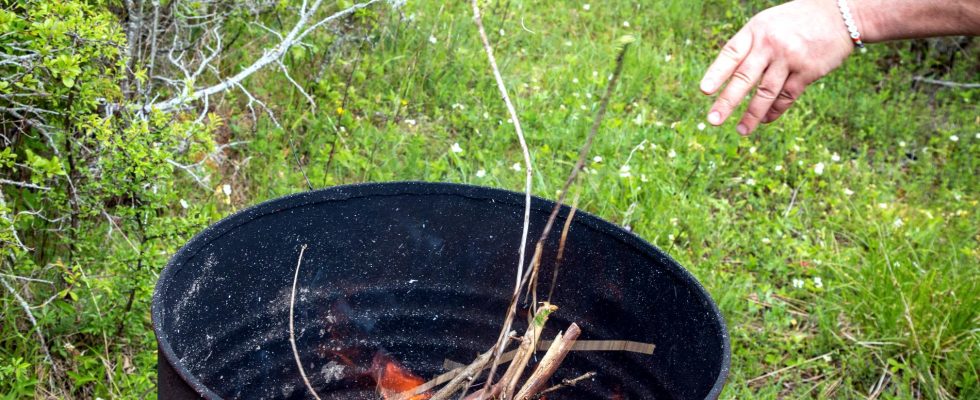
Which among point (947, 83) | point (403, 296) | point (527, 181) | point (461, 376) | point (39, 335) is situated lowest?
point (39, 335)

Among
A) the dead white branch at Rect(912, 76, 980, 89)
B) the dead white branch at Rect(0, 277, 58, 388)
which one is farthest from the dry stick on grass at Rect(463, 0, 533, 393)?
the dead white branch at Rect(912, 76, 980, 89)

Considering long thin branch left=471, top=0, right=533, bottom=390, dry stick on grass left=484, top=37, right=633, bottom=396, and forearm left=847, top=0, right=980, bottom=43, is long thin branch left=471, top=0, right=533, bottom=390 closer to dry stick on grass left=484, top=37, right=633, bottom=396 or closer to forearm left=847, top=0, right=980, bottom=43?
dry stick on grass left=484, top=37, right=633, bottom=396

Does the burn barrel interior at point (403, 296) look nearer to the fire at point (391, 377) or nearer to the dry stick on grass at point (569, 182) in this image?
the fire at point (391, 377)

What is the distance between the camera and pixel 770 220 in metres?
3.73

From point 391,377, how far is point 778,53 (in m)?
1.24

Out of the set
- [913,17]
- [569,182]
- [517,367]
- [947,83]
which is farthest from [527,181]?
[947,83]

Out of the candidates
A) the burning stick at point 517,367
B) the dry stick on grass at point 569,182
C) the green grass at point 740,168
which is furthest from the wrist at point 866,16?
the green grass at point 740,168

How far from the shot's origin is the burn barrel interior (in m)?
1.86

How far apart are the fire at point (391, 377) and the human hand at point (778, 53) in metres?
1.00

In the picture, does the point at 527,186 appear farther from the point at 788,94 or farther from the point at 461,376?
the point at 788,94

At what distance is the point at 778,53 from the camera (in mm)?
1917

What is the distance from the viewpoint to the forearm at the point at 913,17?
6.52ft

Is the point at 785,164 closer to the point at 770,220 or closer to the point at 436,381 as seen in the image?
the point at 770,220

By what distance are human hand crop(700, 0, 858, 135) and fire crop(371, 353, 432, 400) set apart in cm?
100
